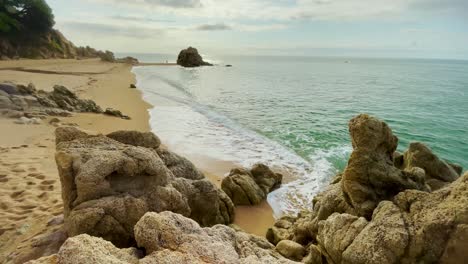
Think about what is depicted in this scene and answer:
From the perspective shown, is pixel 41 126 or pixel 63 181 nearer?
pixel 63 181

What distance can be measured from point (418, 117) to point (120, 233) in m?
27.0

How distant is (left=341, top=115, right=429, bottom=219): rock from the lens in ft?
23.0

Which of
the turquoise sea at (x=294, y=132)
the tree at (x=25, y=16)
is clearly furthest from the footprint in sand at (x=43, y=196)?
the tree at (x=25, y=16)

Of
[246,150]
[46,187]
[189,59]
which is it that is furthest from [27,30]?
[46,187]

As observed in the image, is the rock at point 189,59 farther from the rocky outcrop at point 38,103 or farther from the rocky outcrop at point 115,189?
the rocky outcrop at point 115,189

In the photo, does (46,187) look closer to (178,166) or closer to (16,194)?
(16,194)

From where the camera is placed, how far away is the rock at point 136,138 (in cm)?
839

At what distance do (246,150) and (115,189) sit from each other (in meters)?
10.2

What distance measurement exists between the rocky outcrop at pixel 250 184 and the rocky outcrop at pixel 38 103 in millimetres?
11279

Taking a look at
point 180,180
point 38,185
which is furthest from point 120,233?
point 38,185

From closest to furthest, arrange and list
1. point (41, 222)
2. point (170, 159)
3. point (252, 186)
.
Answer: point (41, 222) < point (170, 159) < point (252, 186)

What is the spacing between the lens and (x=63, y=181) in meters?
6.59

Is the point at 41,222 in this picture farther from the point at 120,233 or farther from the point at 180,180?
the point at 180,180

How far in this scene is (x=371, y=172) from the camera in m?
7.11
